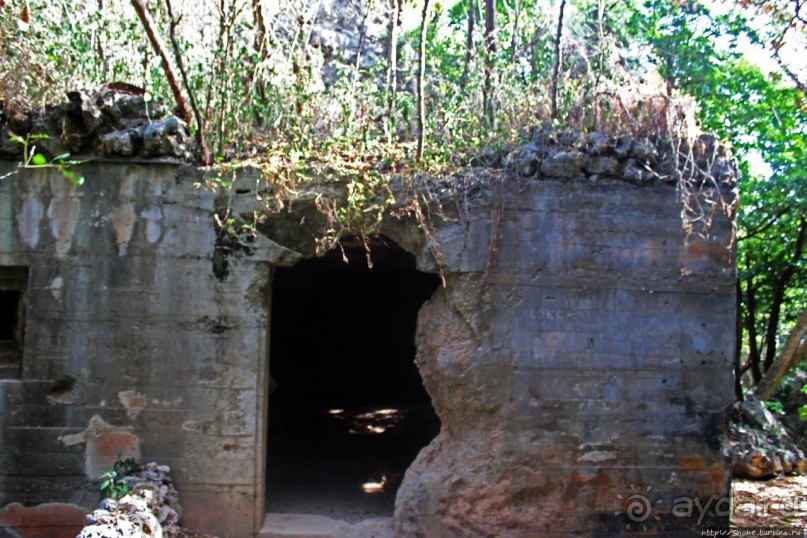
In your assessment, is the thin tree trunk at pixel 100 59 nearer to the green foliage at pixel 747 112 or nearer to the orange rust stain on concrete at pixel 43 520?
the orange rust stain on concrete at pixel 43 520

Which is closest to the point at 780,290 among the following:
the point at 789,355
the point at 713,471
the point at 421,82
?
the point at 789,355

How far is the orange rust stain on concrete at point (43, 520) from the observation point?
540cm

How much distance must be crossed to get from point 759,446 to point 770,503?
1.23 metres

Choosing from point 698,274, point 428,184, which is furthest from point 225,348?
point 698,274

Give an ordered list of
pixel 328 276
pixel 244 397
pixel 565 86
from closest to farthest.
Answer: pixel 244 397, pixel 565 86, pixel 328 276

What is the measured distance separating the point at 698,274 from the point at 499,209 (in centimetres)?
166

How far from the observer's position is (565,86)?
21.9 feet

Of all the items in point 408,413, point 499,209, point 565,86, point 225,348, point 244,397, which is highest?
point 565,86

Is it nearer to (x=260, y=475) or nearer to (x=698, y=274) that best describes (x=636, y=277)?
(x=698, y=274)

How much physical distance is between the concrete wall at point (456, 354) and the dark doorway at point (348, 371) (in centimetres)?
175

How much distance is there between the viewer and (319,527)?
18.8ft

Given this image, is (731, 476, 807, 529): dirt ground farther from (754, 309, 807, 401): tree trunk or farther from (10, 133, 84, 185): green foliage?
(10, 133, 84, 185): green foliage

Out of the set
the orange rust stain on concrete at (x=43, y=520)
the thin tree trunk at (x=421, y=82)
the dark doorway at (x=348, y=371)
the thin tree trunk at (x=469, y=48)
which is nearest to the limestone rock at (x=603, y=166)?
the thin tree trunk at (x=421, y=82)

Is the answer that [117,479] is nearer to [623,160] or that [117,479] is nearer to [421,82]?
[421,82]
